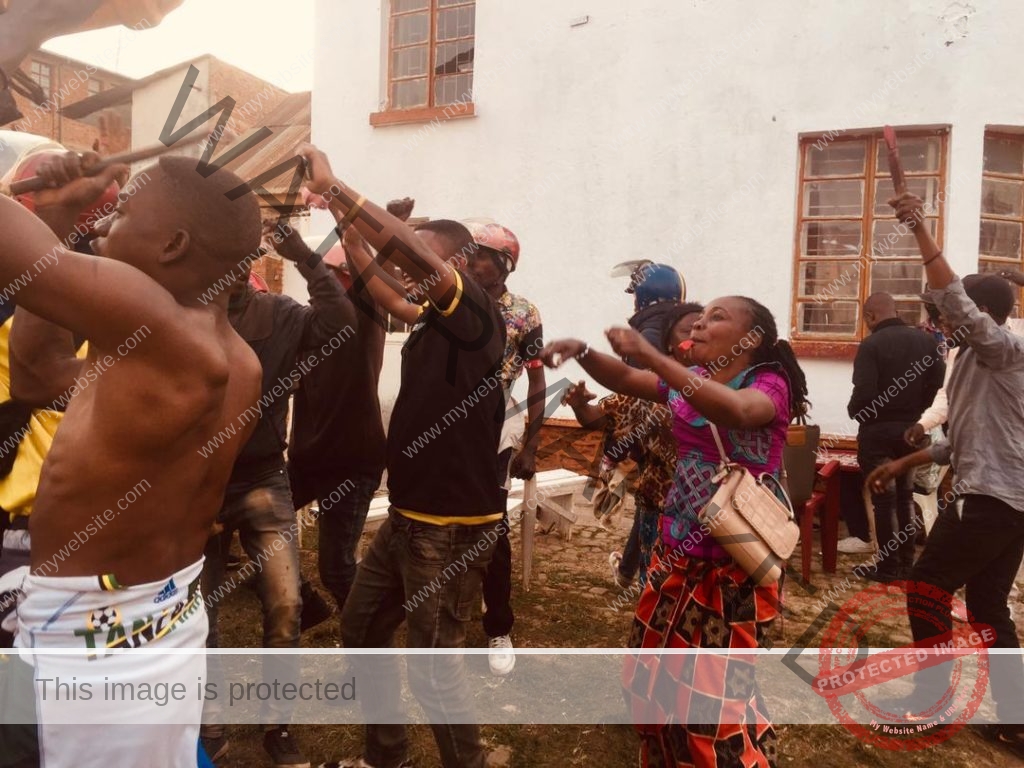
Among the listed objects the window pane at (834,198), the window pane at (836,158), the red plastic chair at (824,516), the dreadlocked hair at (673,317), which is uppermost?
the window pane at (836,158)

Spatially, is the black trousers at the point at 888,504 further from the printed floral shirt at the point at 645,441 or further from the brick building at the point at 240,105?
the brick building at the point at 240,105

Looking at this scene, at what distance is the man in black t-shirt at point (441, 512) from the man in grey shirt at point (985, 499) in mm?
1895

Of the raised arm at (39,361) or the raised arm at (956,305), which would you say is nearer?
the raised arm at (39,361)

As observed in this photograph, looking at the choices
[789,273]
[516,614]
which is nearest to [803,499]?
[516,614]

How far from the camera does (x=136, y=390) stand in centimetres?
142

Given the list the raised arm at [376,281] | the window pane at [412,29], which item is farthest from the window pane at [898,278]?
the raised arm at [376,281]

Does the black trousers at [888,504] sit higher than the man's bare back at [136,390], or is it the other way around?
the man's bare back at [136,390]

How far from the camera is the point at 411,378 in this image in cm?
251

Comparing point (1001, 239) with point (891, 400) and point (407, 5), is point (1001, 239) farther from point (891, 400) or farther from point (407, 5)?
point (407, 5)

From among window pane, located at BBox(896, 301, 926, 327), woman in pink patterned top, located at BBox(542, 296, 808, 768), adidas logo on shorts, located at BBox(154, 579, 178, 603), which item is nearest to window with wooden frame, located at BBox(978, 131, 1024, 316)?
window pane, located at BBox(896, 301, 926, 327)

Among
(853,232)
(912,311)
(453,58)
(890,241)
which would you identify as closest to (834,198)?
(853,232)

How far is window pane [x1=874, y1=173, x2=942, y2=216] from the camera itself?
7289 mm

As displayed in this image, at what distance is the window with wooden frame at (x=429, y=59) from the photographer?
29.7 ft

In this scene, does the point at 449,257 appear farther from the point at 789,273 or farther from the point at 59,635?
the point at 789,273
